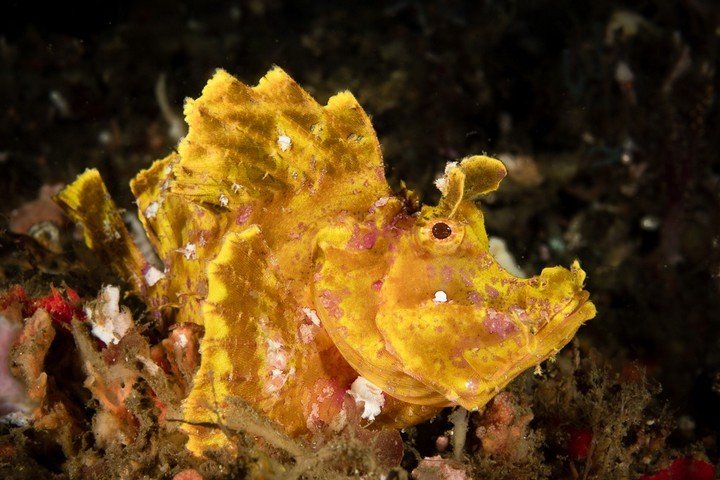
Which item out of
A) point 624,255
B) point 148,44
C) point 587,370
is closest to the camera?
point 587,370

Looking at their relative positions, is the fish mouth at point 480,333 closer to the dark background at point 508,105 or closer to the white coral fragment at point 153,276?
the white coral fragment at point 153,276

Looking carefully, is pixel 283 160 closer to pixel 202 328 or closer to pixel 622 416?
pixel 202 328

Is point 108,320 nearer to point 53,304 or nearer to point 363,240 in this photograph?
point 53,304

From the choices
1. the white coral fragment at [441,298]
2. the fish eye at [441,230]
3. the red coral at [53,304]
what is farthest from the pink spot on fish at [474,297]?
the red coral at [53,304]

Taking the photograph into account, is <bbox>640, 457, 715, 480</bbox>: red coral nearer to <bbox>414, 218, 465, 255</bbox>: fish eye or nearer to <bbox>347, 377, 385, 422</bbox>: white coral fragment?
<bbox>347, 377, 385, 422</bbox>: white coral fragment

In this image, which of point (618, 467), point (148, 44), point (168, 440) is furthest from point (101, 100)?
point (618, 467)
